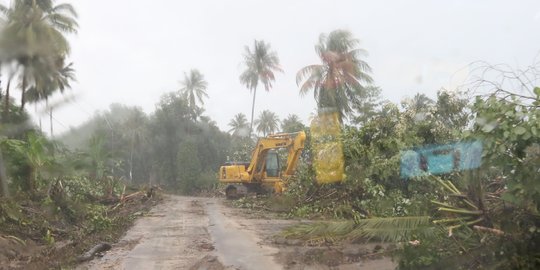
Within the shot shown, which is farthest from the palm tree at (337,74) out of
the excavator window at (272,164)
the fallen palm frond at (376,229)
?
the fallen palm frond at (376,229)

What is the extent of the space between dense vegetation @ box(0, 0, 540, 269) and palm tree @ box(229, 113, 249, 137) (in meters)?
31.3

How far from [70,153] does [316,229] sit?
46.9 feet

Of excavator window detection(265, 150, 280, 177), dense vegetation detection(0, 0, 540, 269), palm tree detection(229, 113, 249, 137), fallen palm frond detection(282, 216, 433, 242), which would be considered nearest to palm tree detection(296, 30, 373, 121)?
dense vegetation detection(0, 0, 540, 269)

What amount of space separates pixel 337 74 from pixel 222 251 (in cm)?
1793

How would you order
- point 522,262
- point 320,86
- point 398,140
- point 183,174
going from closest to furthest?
1. point 522,262
2. point 398,140
3. point 320,86
4. point 183,174

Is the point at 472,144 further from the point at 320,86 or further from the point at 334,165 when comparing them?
the point at 320,86

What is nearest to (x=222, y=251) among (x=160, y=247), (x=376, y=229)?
(x=160, y=247)

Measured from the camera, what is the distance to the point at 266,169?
20.8 meters

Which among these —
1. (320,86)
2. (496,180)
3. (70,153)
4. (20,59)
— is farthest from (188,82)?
(496,180)

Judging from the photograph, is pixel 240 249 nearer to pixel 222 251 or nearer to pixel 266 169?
pixel 222 251

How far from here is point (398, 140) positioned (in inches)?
471

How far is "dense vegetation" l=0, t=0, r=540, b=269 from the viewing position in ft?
15.0

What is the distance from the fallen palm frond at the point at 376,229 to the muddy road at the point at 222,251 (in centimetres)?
32

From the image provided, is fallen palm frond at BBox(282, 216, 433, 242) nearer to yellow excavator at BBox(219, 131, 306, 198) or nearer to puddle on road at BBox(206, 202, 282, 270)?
puddle on road at BBox(206, 202, 282, 270)
